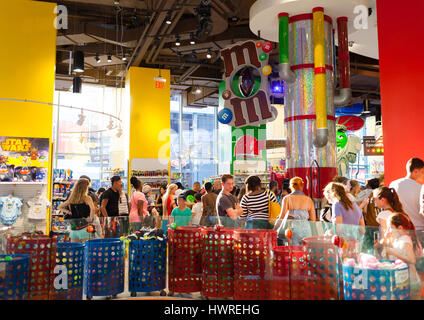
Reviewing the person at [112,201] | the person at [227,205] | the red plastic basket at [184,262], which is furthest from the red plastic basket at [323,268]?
the person at [112,201]

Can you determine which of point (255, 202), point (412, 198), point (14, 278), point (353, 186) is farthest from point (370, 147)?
point (14, 278)

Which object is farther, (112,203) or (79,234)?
(112,203)

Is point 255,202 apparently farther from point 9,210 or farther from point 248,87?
point 9,210

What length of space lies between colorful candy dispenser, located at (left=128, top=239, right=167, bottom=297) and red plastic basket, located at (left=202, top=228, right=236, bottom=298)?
491mm

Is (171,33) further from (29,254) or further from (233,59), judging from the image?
(29,254)

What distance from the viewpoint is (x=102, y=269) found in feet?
11.9

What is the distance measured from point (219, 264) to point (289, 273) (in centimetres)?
79

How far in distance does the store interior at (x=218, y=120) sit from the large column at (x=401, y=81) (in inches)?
0.7

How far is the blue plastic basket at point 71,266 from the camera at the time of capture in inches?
131

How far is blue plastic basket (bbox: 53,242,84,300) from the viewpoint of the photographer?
3334mm

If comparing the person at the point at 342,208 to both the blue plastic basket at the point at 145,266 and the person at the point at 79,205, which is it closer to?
the blue plastic basket at the point at 145,266

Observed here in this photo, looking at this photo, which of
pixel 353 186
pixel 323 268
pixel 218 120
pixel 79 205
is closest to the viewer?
pixel 323 268
